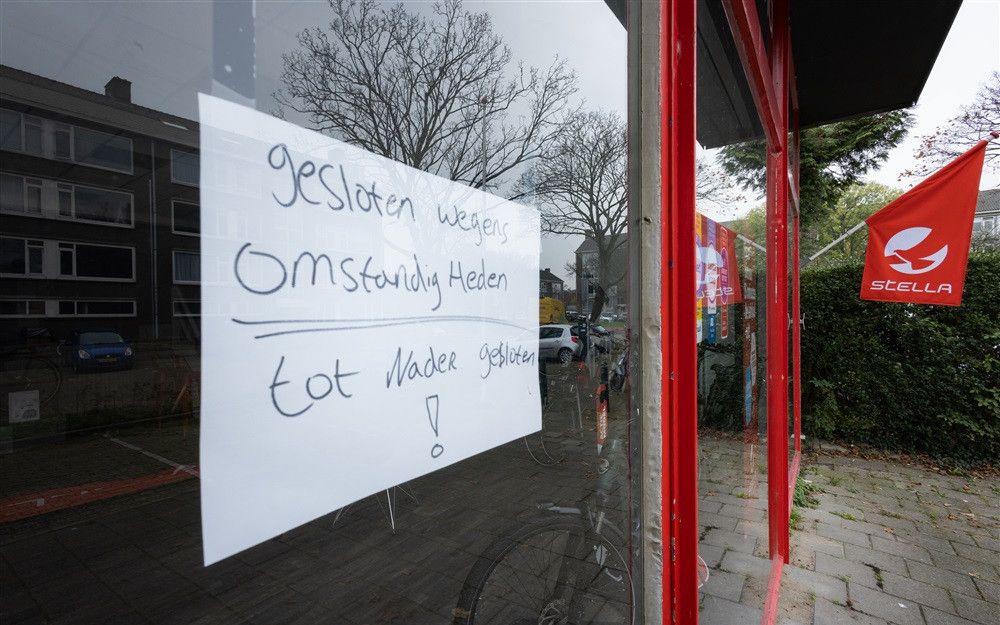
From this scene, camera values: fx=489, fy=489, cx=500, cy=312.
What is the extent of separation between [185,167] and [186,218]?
5 cm

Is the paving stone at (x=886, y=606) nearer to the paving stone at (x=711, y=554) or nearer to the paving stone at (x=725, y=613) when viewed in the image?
the paving stone at (x=725, y=613)

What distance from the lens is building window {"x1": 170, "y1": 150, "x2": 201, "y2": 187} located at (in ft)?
1.60

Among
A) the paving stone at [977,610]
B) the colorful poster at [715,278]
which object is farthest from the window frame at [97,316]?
the paving stone at [977,610]

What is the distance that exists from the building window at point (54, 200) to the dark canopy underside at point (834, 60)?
1.11m

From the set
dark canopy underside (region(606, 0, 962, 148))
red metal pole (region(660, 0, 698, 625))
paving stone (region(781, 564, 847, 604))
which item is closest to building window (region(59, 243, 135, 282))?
red metal pole (region(660, 0, 698, 625))

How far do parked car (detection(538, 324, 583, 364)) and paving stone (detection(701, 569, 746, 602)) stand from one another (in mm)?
1212

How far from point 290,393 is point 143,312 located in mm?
190

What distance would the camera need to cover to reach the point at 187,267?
19.6 inches

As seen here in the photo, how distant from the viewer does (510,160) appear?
967mm

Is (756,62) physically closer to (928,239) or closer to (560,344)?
(560,344)

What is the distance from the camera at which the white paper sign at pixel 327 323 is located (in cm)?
54

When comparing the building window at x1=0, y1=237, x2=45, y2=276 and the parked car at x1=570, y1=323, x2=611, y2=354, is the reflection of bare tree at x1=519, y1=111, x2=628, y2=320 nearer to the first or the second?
the parked car at x1=570, y1=323, x2=611, y2=354

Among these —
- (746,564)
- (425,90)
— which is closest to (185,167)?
(425,90)

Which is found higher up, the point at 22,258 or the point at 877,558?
the point at 22,258
